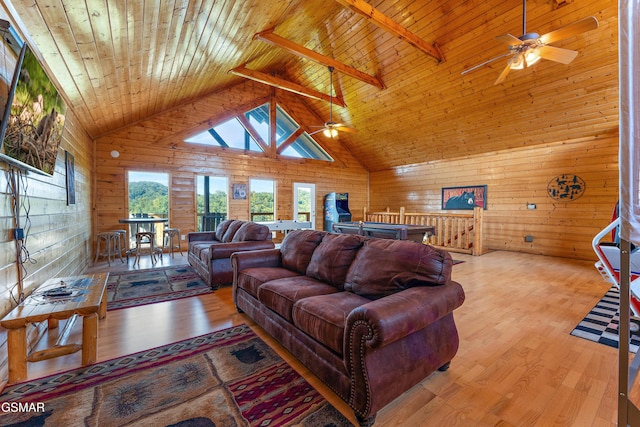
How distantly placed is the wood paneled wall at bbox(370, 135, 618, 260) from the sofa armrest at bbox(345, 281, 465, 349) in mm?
6015

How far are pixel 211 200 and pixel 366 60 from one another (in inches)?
204

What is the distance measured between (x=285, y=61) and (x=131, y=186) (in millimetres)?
4781

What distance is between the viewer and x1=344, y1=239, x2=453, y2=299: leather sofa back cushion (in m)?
1.74

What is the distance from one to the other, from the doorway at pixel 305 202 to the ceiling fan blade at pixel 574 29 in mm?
6675

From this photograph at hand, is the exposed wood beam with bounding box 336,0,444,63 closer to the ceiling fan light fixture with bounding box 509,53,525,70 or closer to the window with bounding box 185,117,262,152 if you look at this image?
the ceiling fan light fixture with bounding box 509,53,525,70

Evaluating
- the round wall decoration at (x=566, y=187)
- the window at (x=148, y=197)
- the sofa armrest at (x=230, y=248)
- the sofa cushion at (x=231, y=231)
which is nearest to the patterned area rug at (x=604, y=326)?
the round wall decoration at (x=566, y=187)

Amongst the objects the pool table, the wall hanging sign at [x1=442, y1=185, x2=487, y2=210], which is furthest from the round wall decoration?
the pool table

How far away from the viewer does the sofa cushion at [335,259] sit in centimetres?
221

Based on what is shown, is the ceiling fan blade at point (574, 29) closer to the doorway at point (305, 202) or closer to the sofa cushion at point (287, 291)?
the sofa cushion at point (287, 291)

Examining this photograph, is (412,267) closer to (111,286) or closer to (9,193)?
(9,193)

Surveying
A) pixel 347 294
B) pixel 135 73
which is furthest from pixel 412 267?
pixel 135 73

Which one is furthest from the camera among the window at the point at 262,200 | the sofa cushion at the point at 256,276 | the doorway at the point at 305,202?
the doorway at the point at 305,202

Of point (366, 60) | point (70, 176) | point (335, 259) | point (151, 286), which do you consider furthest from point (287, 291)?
point (366, 60)

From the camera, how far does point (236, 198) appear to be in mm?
7551
